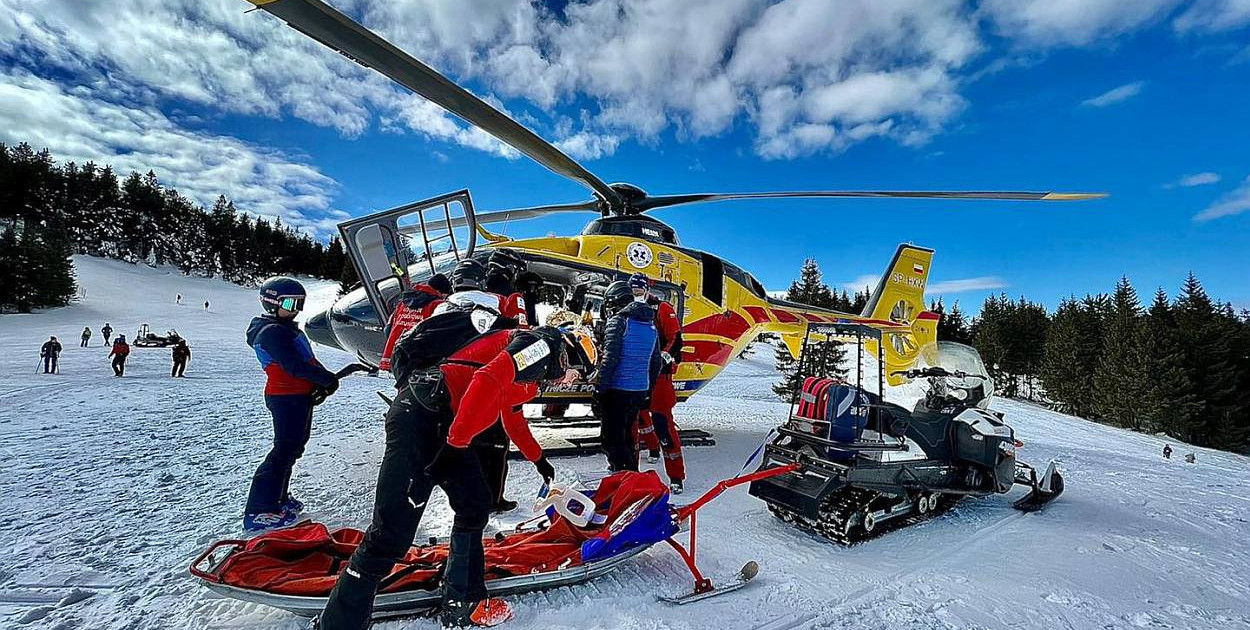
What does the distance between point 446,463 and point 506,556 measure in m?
0.83

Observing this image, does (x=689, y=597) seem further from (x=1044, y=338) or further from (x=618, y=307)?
(x=1044, y=338)

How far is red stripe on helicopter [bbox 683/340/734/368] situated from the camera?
7.65m

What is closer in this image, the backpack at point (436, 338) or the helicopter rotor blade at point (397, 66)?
the backpack at point (436, 338)

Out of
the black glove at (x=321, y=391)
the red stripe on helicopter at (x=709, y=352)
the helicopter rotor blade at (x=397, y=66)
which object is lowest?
the black glove at (x=321, y=391)

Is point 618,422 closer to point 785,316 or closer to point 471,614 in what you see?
point 471,614

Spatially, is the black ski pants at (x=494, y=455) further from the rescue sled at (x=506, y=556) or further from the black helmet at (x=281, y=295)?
the black helmet at (x=281, y=295)

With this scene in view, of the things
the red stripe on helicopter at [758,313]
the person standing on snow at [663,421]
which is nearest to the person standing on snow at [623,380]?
the person standing on snow at [663,421]

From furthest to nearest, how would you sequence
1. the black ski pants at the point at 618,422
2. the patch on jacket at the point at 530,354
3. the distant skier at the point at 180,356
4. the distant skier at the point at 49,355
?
1. the distant skier at the point at 180,356
2. the distant skier at the point at 49,355
3. the black ski pants at the point at 618,422
4. the patch on jacket at the point at 530,354

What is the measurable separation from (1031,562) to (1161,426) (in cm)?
3611

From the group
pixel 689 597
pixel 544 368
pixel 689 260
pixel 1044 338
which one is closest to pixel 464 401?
pixel 544 368

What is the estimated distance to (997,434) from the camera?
15.2ft

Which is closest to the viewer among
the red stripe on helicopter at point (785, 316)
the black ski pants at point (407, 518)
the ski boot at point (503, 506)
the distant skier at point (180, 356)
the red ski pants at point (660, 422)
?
the black ski pants at point (407, 518)

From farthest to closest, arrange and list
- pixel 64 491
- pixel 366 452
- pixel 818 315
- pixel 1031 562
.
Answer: pixel 818 315 < pixel 366 452 < pixel 64 491 < pixel 1031 562

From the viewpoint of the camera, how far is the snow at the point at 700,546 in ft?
9.15
